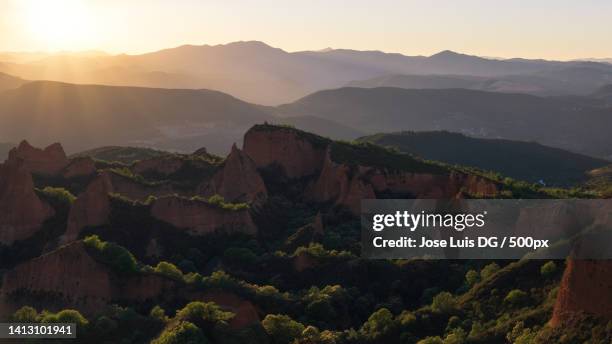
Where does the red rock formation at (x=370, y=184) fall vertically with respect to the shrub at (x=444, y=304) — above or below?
above

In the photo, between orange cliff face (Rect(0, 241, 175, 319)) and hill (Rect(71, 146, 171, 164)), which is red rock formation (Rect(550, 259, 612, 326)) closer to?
orange cliff face (Rect(0, 241, 175, 319))

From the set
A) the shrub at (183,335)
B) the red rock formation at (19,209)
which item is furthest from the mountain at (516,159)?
the shrub at (183,335)

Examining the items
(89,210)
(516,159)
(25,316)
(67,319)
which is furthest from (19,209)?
(516,159)

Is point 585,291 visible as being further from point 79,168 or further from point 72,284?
point 79,168

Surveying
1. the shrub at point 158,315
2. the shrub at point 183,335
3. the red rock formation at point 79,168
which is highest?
the red rock formation at point 79,168

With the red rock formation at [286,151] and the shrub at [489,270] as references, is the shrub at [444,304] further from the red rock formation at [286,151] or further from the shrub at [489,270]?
the red rock formation at [286,151]

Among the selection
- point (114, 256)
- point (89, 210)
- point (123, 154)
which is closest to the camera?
point (114, 256)
